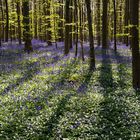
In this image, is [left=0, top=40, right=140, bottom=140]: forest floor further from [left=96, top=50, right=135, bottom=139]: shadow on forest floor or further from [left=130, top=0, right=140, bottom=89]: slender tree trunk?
[left=130, top=0, right=140, bottom=89]: slender tree trunk

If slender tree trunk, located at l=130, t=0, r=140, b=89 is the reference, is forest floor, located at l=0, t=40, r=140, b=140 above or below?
below

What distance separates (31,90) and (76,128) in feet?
21.1

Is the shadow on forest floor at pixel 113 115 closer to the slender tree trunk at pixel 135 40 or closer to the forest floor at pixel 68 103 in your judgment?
the forest floor at pixel 68 103

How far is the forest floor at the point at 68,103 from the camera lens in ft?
41.8

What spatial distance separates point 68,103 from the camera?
1631 centimetres

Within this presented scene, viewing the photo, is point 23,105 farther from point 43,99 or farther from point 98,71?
point 98,71

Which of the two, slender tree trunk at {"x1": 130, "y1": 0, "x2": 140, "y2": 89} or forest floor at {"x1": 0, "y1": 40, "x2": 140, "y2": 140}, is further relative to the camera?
slender tree trunk at {"x1": 130, "y1": 0, "x2": 140, "y2": 89}

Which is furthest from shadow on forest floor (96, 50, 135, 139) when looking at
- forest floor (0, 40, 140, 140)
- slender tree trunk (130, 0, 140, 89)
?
slender tree trunk (130, 0, 140, 89)

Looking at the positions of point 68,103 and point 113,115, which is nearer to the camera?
point 113,115

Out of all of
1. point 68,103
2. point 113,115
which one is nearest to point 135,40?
point 68,103

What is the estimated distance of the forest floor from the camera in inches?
501

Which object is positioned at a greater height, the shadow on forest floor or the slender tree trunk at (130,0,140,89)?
the slender tree trunk at (130,0,140,89)

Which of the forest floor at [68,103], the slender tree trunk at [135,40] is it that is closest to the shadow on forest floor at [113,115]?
the forest floor at [68,103]

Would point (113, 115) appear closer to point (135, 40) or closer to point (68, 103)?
point (68, 103)
